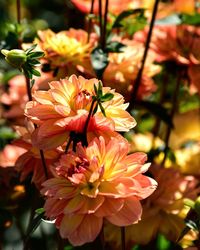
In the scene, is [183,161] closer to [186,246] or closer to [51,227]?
[51,227]

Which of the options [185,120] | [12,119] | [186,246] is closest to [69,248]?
[186,246]

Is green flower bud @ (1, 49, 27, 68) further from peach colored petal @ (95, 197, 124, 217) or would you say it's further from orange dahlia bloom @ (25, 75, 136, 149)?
peach colored petal @ (95, 197, 124, 217)

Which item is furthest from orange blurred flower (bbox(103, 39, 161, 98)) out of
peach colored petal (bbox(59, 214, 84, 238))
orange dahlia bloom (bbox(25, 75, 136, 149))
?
peach colored petal (bbox(59, 214, 84, 238))

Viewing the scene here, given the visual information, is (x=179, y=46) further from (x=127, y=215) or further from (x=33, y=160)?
(x=127, y=215)

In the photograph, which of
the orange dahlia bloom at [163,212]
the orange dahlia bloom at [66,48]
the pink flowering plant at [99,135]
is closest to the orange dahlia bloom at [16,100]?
Result: the pink flowering plant at [99,135]

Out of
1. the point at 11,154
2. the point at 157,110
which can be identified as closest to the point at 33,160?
the point at 11,154

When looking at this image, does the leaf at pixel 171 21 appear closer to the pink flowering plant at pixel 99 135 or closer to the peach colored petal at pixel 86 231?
the pink flowering plant at pixel 99 135
